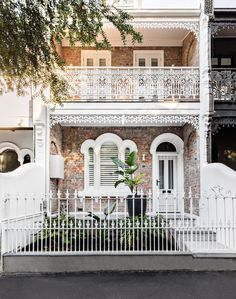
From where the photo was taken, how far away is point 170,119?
13695 millimetres

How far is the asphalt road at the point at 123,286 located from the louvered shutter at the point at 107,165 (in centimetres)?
660

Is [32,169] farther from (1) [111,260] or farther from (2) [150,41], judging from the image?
(2) [150,41]

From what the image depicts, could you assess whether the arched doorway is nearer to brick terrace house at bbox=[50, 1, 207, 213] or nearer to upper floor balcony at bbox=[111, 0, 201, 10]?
brick terrace house at bbox=[50, 1, 207, 213]

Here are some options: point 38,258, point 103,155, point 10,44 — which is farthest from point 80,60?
point 38,258

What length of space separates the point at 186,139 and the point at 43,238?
7.52 meters

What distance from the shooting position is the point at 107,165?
1530 cm

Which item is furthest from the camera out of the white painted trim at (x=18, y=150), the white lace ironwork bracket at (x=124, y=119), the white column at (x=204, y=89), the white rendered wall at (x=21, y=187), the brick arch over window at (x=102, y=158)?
the white painted trim at (x=18, y=150)

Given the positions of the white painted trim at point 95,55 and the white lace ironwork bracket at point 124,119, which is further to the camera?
the white painted trim at point 95,55

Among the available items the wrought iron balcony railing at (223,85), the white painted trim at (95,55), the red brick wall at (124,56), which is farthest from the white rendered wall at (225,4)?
the white painted trim at (95,55)

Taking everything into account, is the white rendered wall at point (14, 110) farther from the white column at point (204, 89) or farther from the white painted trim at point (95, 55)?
the white column at point (204, 89)

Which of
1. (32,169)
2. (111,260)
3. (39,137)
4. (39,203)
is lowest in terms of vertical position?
(111,260)

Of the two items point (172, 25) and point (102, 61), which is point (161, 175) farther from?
point (172, 25)

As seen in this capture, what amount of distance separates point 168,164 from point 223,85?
3628 millimetres

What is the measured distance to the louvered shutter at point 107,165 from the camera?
15.2 metres
